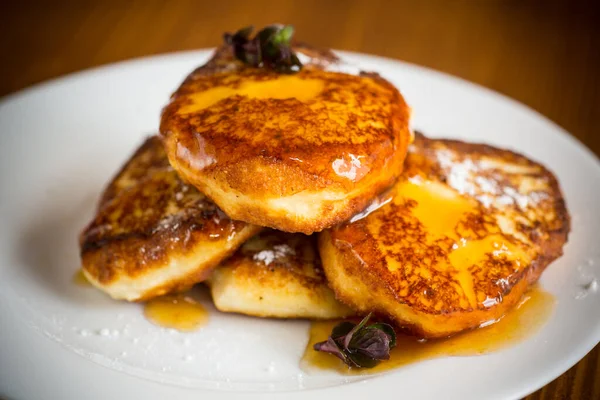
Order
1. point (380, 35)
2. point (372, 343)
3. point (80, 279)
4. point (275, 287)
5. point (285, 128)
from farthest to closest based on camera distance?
point (380, 35) < point (80, 279) < point (275, 287) < point (285, 128) < point (372, 343)

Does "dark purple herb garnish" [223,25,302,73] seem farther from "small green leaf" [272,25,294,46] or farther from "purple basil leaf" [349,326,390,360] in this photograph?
"purple basil leaf" [349,326,390,360]

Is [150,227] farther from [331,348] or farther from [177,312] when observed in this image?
[331,348]

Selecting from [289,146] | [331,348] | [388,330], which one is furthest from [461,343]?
[289,146]

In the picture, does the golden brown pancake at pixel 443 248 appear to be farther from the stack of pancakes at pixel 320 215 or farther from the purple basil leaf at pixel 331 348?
the purple basil leaf at pixel 331 348

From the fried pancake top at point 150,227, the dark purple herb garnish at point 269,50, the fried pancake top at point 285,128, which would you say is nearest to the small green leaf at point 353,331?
the fried pancake top at point 285,128

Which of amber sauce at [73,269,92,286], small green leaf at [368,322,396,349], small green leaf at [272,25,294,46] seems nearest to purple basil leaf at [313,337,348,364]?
small green leaf at [368,322,396,349]

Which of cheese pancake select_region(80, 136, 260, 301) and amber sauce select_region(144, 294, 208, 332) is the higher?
cheese pancake select_region(80, 136, 260, 301)

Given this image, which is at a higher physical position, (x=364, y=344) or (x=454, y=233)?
(x=454, y=233)
